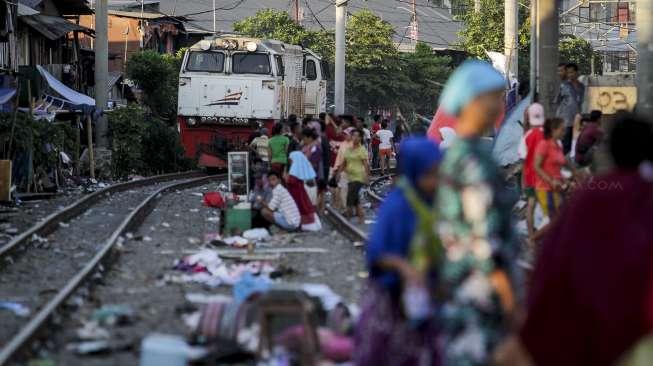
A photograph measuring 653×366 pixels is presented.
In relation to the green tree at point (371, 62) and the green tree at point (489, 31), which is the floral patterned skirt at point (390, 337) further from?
the green tree at point (371, 62)

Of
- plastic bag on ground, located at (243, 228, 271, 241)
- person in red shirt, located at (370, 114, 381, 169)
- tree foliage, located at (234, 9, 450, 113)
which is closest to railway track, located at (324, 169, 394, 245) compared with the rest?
plastic bag on ground, located at (243, 228, 271, 241)

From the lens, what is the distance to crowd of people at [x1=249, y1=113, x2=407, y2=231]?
63.6 ft

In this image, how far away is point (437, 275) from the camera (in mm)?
5832

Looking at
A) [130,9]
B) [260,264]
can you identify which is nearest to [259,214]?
[260,264]

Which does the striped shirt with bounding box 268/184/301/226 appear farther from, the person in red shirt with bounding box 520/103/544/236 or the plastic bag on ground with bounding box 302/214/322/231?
the person in red shirt with bounding box 520/103/544/236

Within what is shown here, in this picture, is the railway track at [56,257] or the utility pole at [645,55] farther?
the utility pole at [645,55]

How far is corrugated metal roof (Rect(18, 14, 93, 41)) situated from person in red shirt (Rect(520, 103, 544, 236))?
22773 millimetres

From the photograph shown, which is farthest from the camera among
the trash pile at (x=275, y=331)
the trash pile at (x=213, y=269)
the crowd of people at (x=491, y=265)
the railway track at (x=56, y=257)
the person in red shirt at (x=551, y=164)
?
the person in red shirt at (x=551, y=164)

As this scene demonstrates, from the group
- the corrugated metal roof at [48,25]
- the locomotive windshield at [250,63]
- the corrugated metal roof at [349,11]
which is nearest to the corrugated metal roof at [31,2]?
the corrugated metal roof at [48,25]

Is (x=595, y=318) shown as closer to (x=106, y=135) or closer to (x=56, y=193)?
(x=56, y=193)

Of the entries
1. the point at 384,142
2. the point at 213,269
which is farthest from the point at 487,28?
the point at 213,269

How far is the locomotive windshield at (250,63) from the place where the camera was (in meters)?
35.1

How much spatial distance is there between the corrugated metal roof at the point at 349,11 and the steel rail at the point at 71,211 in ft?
145

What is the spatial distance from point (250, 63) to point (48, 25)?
23.0 ft
